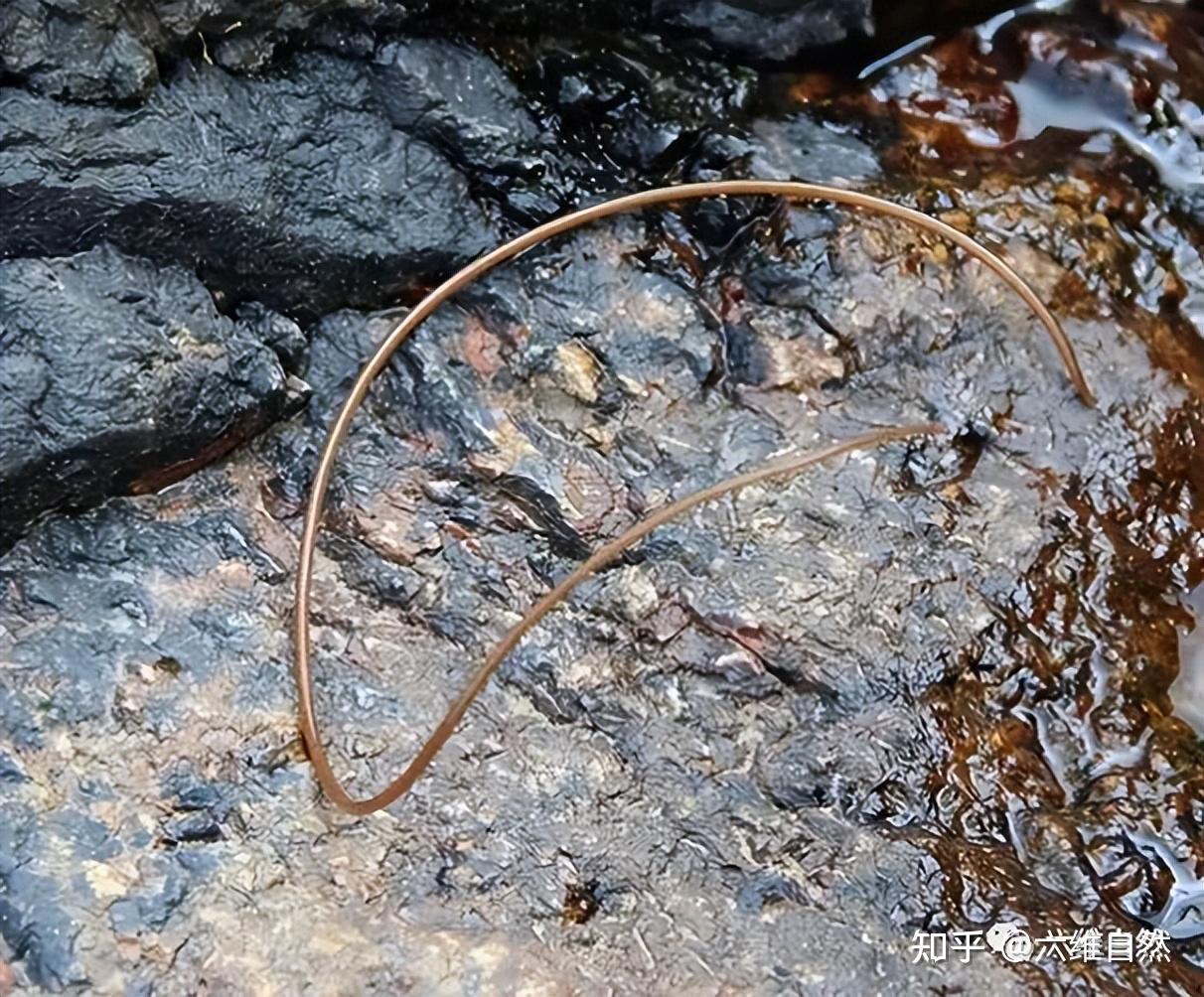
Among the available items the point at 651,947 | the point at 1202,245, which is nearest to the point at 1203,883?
the point at 651,947

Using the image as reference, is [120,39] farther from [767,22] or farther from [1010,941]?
[1010,941]

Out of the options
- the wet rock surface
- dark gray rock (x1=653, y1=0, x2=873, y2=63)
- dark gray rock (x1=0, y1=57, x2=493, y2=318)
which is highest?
dark gray rock (x1=653, y1=0, x2=873, y2=63)

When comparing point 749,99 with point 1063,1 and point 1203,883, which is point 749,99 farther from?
point 1203,883

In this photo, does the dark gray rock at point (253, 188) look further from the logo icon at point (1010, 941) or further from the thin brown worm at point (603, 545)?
the logo icon at point (1010, 941)

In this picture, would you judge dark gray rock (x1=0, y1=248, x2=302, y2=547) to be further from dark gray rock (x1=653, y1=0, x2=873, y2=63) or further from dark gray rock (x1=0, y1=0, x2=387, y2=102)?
dark gray rock (x1=653, y1=0, x2=873, y2=63)

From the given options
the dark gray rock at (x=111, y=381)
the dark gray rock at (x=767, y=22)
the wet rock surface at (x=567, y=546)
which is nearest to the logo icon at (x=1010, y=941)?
the wet rock surface at (x=567, y=546)

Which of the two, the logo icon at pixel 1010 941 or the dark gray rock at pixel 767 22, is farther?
the dark gray rock at pixel 767 22

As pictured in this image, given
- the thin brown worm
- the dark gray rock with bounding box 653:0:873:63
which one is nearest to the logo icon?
the thin brown worm
